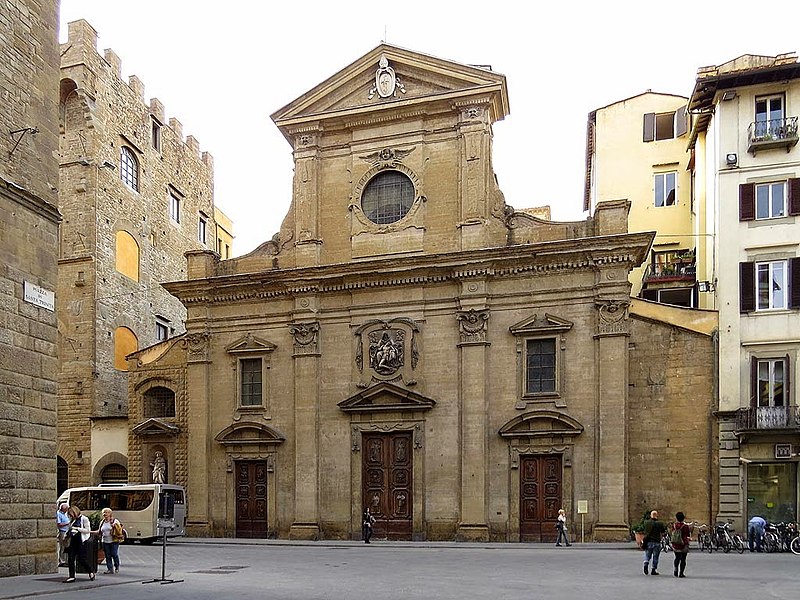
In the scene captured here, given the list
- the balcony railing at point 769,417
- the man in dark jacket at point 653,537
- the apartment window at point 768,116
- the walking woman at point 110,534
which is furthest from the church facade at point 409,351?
the walking woman at point 110,534

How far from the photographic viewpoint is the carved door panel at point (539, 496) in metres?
27.9

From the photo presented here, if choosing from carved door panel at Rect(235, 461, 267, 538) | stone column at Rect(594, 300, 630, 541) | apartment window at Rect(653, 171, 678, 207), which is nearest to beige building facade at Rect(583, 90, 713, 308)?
apartment window at Rect(653, 171, 678, 207)

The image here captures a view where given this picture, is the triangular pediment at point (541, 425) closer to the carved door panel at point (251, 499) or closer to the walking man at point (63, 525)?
A: the carved door panel at point (251, 499)

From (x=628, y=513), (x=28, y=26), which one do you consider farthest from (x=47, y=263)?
(x=628, y=513)

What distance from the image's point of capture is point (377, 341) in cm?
3059

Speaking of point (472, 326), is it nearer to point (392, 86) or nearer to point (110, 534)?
point (392, 86)

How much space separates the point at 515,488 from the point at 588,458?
2.63 metres

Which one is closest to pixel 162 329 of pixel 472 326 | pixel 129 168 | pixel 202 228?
pixel 202 228

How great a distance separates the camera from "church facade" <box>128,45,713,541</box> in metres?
28.1

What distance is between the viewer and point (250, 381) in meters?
32.3

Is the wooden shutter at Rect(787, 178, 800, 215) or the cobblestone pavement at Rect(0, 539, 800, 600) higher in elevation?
the wooden shutter at Rect(787, 178, 800, 215)

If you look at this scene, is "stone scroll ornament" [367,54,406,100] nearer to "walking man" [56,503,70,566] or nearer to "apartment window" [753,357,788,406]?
"apartment window" [753,357,788,406]

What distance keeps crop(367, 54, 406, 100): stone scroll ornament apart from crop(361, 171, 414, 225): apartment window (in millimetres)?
2950

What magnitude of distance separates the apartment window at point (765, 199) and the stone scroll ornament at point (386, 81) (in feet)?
41.3
